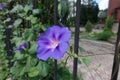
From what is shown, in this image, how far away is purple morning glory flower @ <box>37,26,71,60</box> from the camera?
72 centimetres

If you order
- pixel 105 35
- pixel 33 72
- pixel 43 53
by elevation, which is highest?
pixel 43 53

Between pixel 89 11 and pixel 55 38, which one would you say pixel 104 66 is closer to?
pixel 55 38

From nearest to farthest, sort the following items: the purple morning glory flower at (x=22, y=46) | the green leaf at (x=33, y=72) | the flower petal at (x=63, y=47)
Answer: the flower petal at (x=63, y=47) → the green leaf at (x=33, y=72) → the purple morning glory flower at (x=22, y=46)

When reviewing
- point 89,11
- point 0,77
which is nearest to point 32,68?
point 0,77

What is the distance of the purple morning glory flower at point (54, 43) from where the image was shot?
717mm

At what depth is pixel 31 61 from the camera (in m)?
1.07

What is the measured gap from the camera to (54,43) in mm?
773

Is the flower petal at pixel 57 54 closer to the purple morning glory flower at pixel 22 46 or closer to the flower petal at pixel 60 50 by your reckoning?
the flower petal at pixel 60 50

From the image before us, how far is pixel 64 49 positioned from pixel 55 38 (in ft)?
0.25

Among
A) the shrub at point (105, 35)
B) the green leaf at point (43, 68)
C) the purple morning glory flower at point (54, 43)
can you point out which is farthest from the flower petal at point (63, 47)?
the shrub at point (105, 35)

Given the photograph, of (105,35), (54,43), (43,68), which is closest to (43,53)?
(54,43)

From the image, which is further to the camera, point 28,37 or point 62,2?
point 28,37

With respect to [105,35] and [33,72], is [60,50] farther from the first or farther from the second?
[105,35]

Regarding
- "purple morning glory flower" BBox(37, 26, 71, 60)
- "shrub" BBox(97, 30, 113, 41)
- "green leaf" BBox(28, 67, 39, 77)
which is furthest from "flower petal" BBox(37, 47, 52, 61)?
"shrub" BBox(97, 30, 113, 41)
